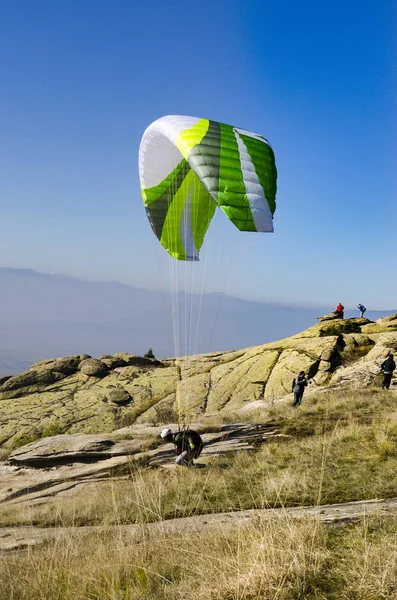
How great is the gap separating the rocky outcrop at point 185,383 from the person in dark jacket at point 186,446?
→ 9.07 meters

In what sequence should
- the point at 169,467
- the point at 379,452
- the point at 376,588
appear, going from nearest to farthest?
the point at 376,588 < the point at 379,452 < the point at 169,467

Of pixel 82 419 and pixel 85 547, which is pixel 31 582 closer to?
pixel 85 547

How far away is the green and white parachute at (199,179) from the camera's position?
854 centimetres

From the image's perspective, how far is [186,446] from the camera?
392 inches

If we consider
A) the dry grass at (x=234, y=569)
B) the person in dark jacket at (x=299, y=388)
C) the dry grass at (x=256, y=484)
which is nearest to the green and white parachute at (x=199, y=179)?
the dry grass at (x=256, y=484)

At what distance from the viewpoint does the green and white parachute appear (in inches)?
336

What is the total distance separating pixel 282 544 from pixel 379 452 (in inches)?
209

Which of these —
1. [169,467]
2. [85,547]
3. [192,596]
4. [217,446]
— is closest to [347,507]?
[192,596]

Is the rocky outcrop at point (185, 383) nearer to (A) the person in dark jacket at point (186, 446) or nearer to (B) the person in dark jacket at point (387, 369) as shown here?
(B) the person in dark jacket at point (387, 369)

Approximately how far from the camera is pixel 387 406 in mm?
13695

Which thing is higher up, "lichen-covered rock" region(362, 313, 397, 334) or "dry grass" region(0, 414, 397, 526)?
"lichen-covered rock" region(362, 313, 397, 334)

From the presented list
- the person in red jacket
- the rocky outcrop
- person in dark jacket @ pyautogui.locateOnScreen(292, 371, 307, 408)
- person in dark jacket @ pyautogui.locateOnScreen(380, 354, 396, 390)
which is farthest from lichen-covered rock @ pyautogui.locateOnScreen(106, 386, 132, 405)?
the person in red jacket

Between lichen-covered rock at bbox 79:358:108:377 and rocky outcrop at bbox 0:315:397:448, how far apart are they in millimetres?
68

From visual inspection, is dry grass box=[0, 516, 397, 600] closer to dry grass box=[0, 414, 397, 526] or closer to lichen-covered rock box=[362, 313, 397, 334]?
dry grass box=[0, 414, 397, 526]
